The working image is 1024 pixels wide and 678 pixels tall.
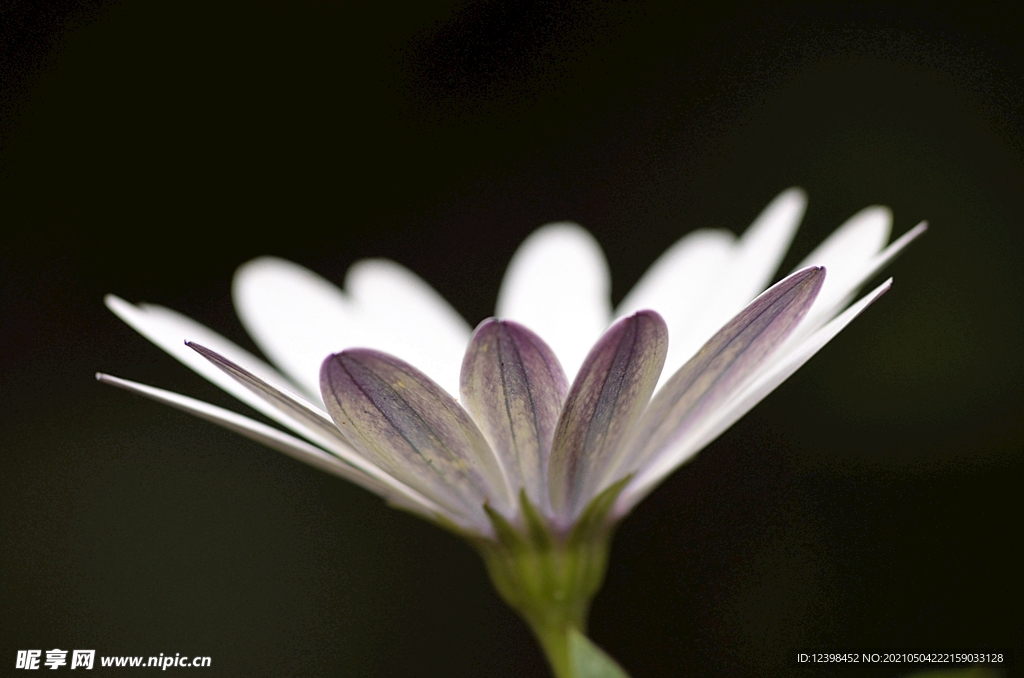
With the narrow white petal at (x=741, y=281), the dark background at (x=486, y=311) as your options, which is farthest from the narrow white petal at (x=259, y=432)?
the dark background at (x=486, y=311)

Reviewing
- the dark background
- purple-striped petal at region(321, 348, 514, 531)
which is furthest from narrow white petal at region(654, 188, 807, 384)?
the dark background

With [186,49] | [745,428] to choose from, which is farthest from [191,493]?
[745,428]

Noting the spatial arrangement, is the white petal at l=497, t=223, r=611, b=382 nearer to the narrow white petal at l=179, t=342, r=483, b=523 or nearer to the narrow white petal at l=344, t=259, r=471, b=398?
the narrow white petal at l=344, t=259, r=471, b=398

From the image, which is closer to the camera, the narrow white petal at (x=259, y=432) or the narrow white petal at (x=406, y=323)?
the narrow white petal at (x=259, y=432)

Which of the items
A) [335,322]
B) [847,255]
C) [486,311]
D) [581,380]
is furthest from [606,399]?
[486,311]

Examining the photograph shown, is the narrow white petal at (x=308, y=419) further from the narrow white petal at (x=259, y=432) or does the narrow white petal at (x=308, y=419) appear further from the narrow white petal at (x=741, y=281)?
the narrow white petal at (x=741, y=281)

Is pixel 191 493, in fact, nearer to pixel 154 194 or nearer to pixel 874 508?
pixel 154 194

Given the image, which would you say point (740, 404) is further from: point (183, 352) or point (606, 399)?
point (183, 352)
